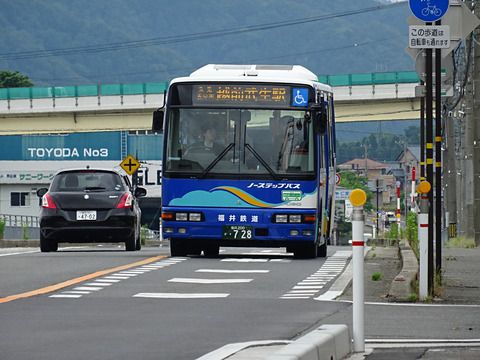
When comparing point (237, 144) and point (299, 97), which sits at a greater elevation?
point (299, 97)

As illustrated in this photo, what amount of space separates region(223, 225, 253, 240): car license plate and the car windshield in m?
3.77

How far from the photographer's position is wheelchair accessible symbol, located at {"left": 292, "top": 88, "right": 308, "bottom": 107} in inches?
971

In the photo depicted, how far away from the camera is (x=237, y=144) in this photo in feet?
79.7

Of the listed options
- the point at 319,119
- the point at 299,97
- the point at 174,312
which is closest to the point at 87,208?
the point at 299,97

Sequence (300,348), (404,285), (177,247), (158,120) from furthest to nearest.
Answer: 1. (177,247)
2. (158,120)
3. (404,285)
4. (300,348)

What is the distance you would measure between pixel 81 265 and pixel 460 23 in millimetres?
6375

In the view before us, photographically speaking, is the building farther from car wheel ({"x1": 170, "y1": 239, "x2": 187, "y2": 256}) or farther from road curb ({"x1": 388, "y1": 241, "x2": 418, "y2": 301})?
road curb ({"x1": 388, "y1": 241, "x2": 418, "y2": 301})

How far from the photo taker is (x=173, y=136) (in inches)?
962

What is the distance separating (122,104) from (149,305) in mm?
56893

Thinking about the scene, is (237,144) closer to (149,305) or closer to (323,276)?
(323,276)

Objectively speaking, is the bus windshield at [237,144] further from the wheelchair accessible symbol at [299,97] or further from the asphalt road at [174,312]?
the asphalt road at [174,312]

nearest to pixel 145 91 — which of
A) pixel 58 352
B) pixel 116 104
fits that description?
pixel 116 104

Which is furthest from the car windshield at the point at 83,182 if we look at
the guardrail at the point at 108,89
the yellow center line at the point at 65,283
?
the guardrail at the point at 108,89

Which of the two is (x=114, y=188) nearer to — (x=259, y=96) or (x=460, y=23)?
(x=259, y=96)
